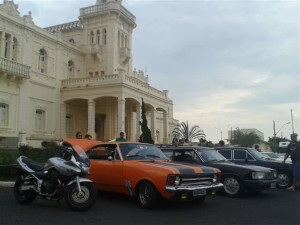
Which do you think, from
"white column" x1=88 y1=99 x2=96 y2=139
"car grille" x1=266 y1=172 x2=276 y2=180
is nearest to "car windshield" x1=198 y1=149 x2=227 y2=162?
"car grille" x1=266 y1=172 x2=276 y2=180

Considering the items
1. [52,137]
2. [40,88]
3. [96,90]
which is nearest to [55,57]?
[40,88]

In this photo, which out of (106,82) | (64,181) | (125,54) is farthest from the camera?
(125,54)

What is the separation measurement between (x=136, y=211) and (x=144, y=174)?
32.7 inches

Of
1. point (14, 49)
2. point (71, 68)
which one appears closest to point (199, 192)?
point (14, 49)

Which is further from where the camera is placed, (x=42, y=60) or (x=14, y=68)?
(x=42, y=60)

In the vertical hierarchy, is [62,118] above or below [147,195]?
above

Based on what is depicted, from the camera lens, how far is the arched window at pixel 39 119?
27594mm

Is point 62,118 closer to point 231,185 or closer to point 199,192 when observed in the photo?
point 231,185

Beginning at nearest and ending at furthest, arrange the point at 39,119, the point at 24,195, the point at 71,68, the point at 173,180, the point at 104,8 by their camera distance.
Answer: the point at 173,180
the point at 24,195
the point at 39,119
the point at 71,68
the point at 104,8

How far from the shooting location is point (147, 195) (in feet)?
23.5

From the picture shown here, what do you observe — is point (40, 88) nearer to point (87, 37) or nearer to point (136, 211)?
point (87, 37)

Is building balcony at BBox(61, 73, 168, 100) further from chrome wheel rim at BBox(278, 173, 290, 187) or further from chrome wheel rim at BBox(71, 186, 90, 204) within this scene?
chrome wheel rim at BBox(71, 186, 90, 204)

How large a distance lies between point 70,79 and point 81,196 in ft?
79.2

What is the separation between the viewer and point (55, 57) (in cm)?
2975
